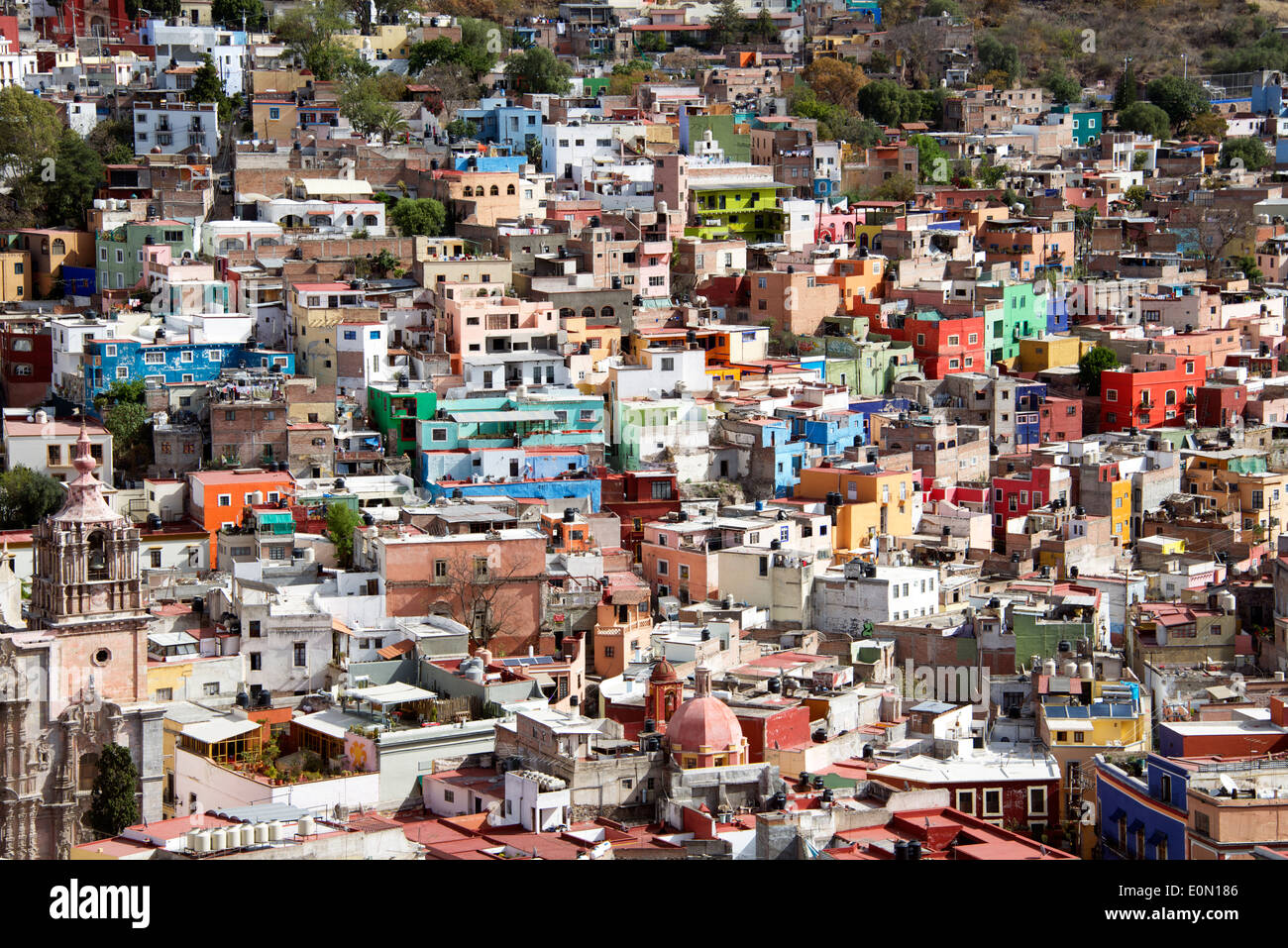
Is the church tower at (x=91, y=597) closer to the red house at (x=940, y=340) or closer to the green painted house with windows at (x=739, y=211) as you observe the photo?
the red house at (x=940, y=340)

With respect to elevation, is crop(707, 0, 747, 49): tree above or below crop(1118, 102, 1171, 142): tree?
above

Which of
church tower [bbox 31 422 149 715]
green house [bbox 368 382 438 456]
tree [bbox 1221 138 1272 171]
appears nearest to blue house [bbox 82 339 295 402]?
A: green house [bbox 368 382 438 456]

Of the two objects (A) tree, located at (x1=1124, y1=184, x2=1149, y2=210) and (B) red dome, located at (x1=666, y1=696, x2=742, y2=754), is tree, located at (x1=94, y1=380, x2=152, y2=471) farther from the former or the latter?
(A) tree, located at (x1=1124, y1=184, x2=1149, y2=210)

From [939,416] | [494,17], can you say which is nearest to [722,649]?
[939,416]

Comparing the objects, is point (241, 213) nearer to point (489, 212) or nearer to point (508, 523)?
point (489, 212)

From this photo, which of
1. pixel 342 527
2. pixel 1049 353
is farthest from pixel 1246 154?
pixel 342 527

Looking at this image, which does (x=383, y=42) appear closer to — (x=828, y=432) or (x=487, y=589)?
(x=828, y=432)
